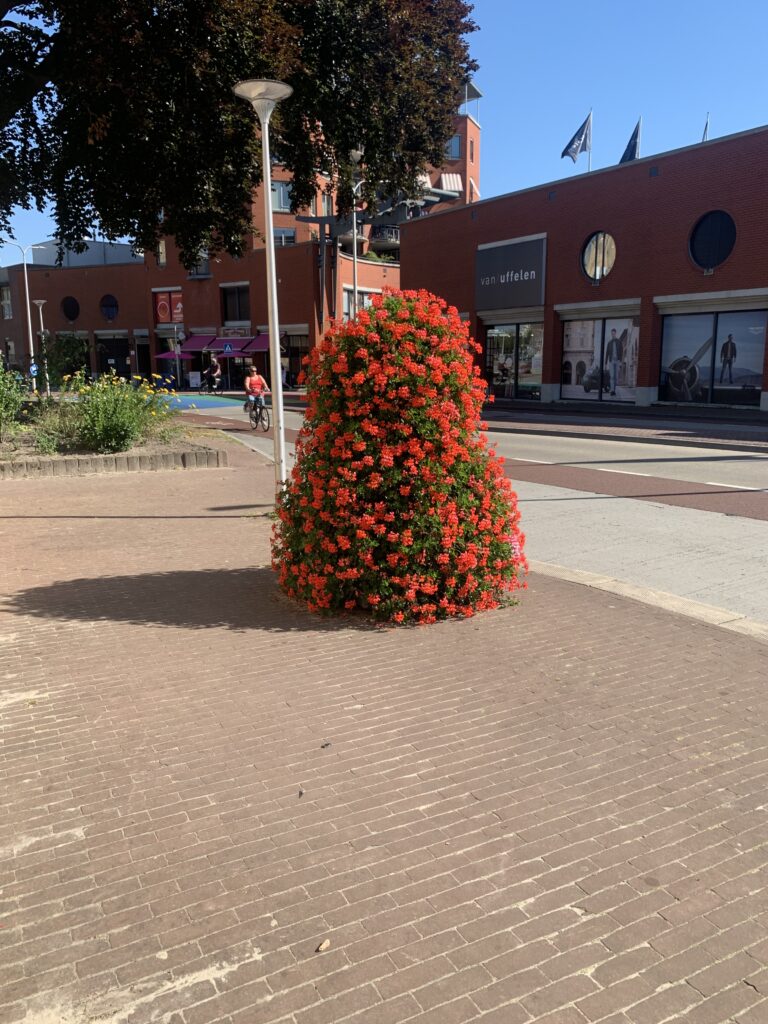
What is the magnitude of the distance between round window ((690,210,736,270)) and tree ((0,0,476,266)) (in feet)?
41.1

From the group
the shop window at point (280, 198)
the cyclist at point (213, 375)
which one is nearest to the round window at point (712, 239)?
the shop window at point (280, 198)

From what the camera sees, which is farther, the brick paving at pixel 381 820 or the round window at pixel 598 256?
the round window at pixel 598 256

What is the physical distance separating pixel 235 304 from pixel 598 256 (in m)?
30.9

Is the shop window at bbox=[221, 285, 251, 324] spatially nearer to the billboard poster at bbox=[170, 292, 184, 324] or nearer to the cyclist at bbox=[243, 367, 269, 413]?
the billboard poster at bbox=[170, 292, 184, 324]

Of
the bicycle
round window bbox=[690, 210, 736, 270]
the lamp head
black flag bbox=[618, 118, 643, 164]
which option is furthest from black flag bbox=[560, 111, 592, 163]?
the lamp head

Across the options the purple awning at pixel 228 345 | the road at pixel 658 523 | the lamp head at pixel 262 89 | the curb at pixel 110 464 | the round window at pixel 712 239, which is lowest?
the road at pixel 658 523

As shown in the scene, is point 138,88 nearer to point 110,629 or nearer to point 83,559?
point 83,559

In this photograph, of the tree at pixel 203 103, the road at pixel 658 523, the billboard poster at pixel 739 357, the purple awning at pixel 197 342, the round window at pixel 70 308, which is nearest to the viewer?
the road at pixel 658 523

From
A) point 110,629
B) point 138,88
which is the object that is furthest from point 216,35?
point 110,629

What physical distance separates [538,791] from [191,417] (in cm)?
2983

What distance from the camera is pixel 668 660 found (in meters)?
4.69

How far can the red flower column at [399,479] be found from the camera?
5.28m

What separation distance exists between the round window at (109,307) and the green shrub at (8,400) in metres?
52.8

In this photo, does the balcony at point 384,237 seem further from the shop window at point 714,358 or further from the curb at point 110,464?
the curb at point 110,464
